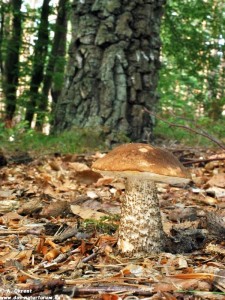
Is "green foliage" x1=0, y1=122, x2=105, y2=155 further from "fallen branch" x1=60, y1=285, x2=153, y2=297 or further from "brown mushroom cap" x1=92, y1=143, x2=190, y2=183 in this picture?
"fallen branch" x1=60, y1=285, x2=153, y2=297

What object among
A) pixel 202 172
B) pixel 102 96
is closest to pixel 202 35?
pixel 102 96

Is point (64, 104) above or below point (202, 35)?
below

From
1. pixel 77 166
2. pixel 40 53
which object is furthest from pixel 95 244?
pixel 40 53

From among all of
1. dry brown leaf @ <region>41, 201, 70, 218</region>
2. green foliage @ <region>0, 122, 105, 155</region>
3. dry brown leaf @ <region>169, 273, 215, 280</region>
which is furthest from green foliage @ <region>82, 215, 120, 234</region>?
green foliage @ <region>0, 122, 105, 155</region>

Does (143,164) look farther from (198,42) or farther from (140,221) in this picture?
(198,42)

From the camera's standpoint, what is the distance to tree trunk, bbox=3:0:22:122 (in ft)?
31.1

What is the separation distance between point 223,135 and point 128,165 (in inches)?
236

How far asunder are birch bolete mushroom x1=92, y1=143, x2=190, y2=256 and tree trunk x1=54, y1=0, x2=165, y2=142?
308cm

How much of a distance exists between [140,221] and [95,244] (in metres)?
0.28

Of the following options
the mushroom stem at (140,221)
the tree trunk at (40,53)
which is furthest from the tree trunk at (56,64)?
the mushroom stem at (140,221)

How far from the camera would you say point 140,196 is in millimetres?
2188

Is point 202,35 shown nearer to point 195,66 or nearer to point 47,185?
point 195,66

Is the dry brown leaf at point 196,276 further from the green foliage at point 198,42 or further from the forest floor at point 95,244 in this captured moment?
the green foliage at point 198,42

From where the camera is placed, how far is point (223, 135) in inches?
297
